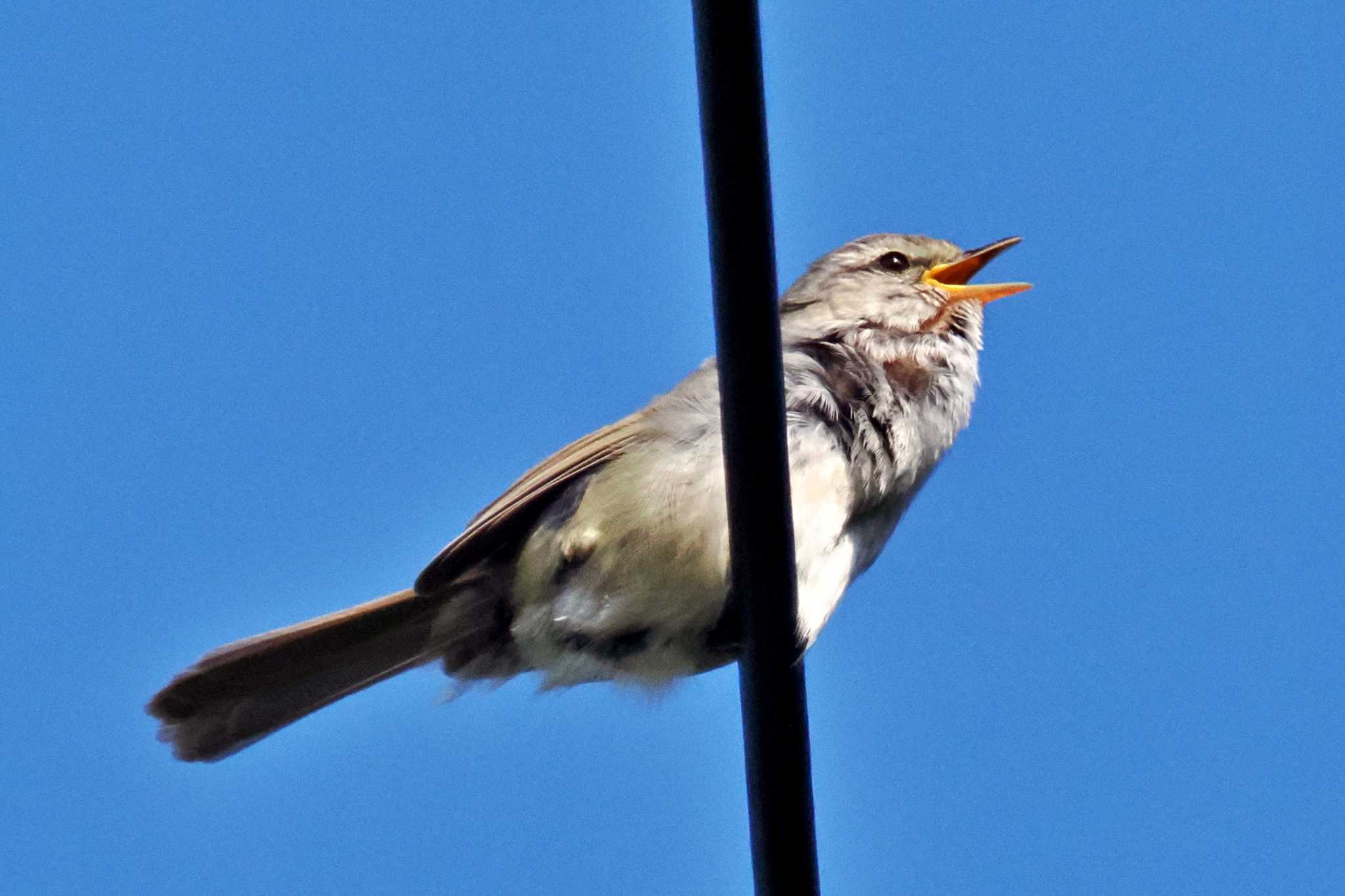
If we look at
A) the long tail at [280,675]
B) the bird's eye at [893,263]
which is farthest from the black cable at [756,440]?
the bird's eye at [893,263]

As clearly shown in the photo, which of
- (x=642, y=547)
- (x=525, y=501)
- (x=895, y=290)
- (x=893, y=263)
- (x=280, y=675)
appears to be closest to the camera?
(x=642, y=547)

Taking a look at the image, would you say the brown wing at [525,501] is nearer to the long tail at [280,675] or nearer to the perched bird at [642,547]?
the perched bird at [642,547]

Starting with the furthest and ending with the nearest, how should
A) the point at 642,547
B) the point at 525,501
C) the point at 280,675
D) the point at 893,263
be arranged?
the point at 893,263, the point at 280,675, the point at 525,501, the point at 642,547

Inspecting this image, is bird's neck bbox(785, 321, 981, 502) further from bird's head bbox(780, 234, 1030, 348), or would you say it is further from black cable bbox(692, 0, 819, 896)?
black cable bbox(692, 0, 819, 896)

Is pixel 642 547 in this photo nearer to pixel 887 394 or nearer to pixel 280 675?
pixel 887 394

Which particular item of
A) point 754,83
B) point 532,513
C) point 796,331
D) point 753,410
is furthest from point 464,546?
point 754,83

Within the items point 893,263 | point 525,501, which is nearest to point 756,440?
point 525,501
